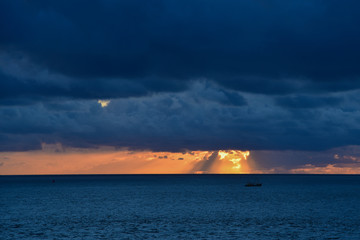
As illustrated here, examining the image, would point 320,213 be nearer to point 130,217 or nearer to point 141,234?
point 130,217

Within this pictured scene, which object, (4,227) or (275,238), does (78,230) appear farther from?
(275,238)

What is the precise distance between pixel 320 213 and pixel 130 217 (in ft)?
158

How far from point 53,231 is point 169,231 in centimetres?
2148

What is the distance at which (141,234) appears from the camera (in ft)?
256

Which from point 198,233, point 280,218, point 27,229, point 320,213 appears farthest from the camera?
point 320,213

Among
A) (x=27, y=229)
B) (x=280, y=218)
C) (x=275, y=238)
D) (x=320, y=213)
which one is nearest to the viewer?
(x=275, y=238)

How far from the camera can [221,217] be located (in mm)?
104438

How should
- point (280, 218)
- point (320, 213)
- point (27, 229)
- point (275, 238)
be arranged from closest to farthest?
point (275, 238) < point (27, 229) < point (280, 218) < point (320, 213)

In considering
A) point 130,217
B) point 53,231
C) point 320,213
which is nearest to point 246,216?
point 320,213

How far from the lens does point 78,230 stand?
83.4 metres

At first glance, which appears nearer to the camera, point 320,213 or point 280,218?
point 280,218

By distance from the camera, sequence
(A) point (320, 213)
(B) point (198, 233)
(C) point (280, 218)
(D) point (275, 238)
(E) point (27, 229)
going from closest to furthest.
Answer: (D) point (275, 238), (B) point (198, 233), (E) point (27, 229), (C) point (280, 218), (A) point (320, 213)

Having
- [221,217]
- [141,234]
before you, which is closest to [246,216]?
[221,217]

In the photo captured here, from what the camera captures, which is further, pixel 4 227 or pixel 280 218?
pixel 280 218
